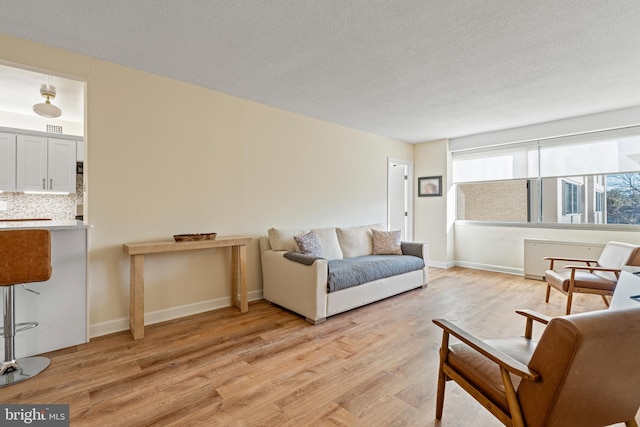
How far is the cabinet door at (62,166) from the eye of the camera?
4547 millimetres

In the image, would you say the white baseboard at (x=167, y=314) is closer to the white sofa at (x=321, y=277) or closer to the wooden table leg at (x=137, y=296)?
the wooden table leg at (x=137, y=296)

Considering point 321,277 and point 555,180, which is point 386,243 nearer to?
point 321,277

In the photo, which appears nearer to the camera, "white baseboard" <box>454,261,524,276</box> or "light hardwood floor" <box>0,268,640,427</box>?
"light hardwood floor" <box>0,268,640,427</box>

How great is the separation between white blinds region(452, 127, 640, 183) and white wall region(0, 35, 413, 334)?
319 cm

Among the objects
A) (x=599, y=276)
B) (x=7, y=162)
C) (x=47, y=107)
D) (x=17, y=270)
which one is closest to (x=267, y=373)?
(x=17, y=270)

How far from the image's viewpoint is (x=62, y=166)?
15.2 ft

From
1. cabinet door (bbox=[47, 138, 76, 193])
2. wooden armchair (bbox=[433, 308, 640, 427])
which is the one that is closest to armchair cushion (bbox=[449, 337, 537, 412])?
wooden armchair (bbox=[433, 308, 640, 427])

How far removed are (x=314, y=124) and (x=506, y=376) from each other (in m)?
3.92

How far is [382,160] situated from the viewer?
5523 mm

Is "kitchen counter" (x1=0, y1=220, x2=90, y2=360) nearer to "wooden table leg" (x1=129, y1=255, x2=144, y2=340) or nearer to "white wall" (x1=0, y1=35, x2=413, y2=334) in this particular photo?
"white wall" (x1=0, y1=35, x2=413, y2=334)

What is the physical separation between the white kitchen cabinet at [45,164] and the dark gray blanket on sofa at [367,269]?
14.8ft

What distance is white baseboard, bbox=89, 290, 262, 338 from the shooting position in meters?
2.68

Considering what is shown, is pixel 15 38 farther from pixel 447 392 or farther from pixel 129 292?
pixel 447 392

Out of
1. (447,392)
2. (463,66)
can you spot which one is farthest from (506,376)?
(463,66)
